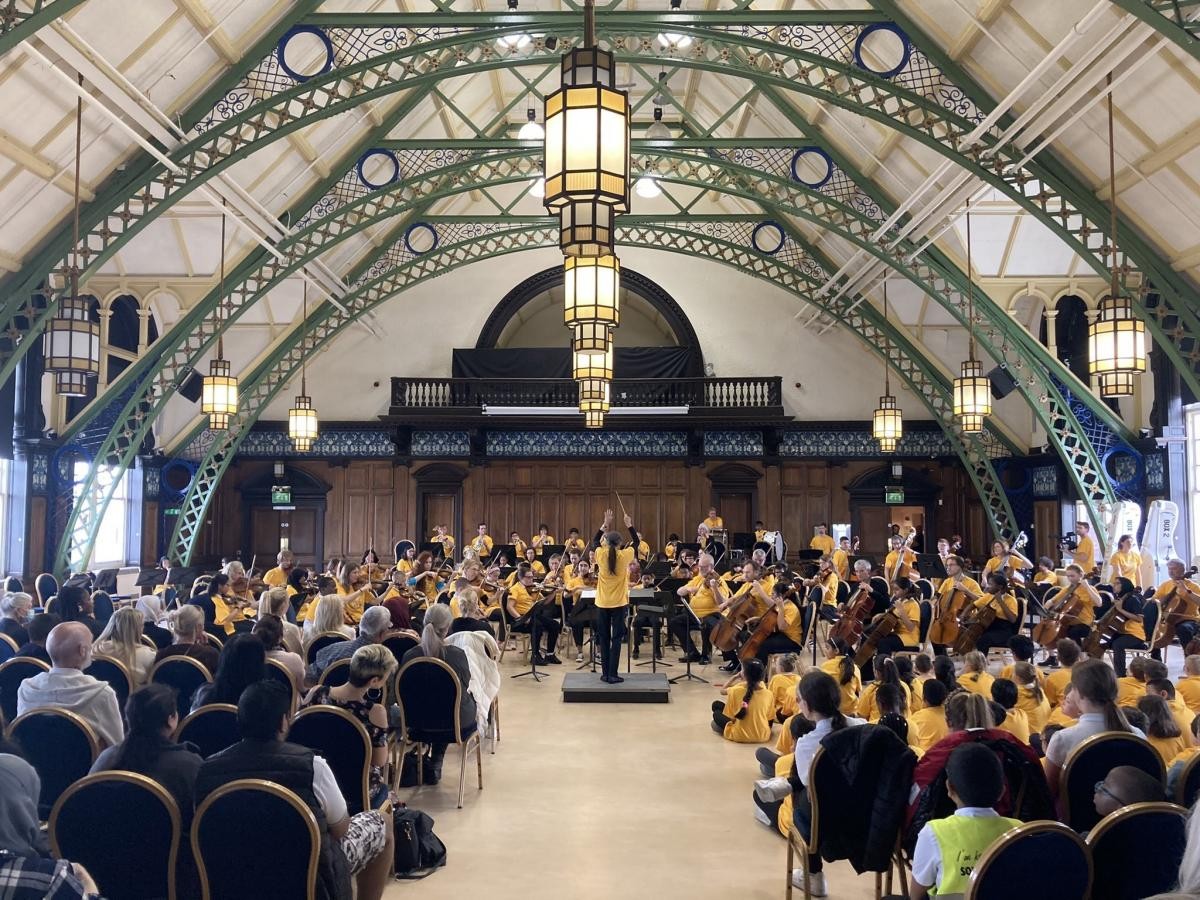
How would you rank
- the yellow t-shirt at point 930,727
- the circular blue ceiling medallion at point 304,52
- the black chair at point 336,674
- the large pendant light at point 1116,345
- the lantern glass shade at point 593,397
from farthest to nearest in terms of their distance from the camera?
1. the lantern glass shade at point 593,397
2. the circular blue ceiling medallion at point 304,52
3. the large pendant light at point 1116,345
4. the black chair at point 336,674
5. the yellow t-shirt at point 930,727

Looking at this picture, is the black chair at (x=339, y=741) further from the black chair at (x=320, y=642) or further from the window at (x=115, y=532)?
the window at (x=115, y=532)

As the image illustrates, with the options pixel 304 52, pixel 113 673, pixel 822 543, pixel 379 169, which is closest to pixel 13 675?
pixel 113 673

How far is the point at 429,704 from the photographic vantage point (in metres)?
6.73

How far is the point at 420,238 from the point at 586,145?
54.6 ft

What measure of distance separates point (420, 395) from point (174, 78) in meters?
11.4

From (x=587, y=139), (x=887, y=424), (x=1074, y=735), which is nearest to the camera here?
(x=587, y=139)

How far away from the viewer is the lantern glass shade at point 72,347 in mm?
10031

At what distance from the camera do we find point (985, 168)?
11508 mm

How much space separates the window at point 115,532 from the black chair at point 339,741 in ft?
50.5

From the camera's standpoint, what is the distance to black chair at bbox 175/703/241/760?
15.1 ft

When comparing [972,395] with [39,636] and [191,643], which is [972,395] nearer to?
[191,643]

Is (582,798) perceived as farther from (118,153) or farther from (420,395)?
(420,395)

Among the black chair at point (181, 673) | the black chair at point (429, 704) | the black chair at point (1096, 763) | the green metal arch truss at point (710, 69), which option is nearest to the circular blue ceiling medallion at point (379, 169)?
the green metal arch truss at point (710, 69)

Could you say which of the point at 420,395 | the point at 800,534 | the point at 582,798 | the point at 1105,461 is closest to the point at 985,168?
the point at 1105,461
